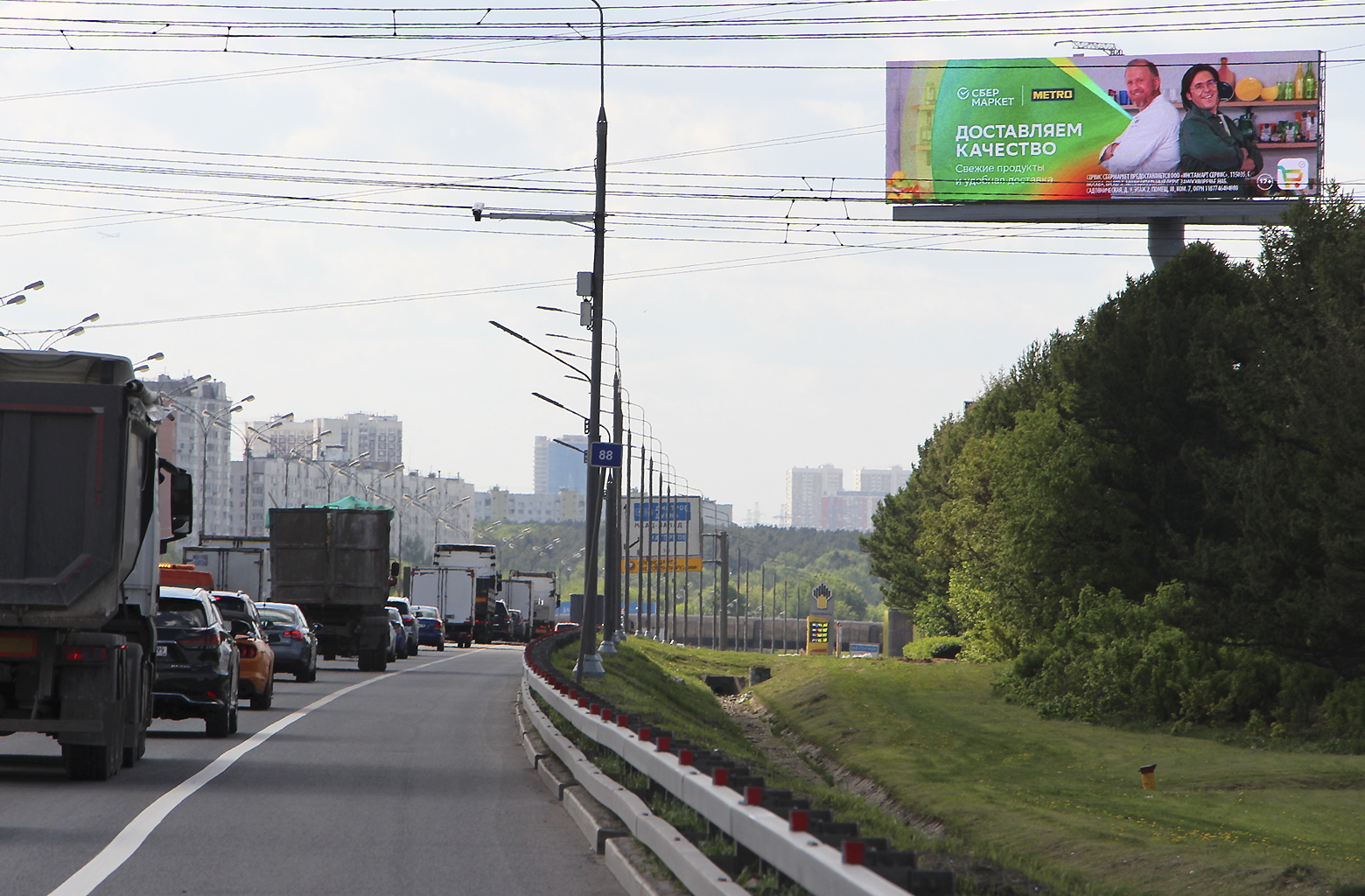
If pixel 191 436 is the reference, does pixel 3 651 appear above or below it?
below

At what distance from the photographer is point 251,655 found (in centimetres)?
2397

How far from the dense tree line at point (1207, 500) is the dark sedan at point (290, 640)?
49.4 feet

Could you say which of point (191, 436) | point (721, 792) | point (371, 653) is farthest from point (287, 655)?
point (191, 436)

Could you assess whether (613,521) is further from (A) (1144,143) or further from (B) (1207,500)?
(A) (1144,143)

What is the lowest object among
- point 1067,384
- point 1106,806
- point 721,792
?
point 1106,806

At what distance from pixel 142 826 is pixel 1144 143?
147 ft

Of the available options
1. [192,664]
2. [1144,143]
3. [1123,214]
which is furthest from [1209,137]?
[192,664]

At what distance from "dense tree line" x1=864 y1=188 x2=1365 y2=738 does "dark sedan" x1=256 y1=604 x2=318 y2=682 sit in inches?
593

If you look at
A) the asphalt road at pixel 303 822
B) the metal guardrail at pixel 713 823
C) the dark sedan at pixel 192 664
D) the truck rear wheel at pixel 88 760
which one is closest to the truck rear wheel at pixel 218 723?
the dark sedan at pixel 192 664

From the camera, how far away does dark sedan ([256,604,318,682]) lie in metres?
33.6

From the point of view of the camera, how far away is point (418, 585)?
73.9 metres

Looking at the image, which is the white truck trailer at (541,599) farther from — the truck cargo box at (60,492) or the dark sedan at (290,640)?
the truck cargo box at (60,492)

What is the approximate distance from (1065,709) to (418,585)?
43672mm

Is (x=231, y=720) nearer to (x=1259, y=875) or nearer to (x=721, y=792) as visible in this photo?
(x=1259, y=875)
